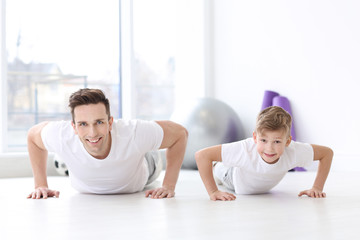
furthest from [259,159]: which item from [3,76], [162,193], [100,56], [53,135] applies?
[100,56]

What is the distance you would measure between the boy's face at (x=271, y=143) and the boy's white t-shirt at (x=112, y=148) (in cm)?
42

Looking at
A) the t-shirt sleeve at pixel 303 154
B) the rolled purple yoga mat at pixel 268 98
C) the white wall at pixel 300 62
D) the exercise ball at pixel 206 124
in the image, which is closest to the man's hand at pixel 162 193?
the t-shirt sleeve at pixel 303 154

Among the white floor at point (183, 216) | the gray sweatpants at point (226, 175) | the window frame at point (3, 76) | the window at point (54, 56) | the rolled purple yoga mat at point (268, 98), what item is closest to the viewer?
the white floor at point (183, 216)

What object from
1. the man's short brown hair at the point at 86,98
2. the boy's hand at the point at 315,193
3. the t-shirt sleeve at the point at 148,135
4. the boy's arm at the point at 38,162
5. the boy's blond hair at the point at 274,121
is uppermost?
the man's short brown hair at the point at 86,98

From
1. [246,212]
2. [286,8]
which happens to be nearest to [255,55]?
[286,8]

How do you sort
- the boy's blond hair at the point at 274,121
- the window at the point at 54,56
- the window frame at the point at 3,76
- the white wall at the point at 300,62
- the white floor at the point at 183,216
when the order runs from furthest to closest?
the window at the point at 54,56 < the window frame at the point at 3,76 < the white wall at the point at 300,62 < the boy's blond hair at the point at 274,121 < the white floor at the point at 183,216

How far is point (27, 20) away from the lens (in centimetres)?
384

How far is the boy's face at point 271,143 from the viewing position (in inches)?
75.4

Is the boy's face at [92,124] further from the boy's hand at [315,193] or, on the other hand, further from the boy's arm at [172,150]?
the boy's hand at [315,193]

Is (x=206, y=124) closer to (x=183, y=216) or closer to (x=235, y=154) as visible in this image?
(x=235, y=154)

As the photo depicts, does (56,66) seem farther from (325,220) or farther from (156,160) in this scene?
(325,220)

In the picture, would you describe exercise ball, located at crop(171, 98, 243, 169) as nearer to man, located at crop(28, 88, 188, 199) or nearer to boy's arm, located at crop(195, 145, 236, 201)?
man, located at crop(28, 88, 188, 199)

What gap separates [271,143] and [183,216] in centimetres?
49

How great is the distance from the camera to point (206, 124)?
11.8 feet
